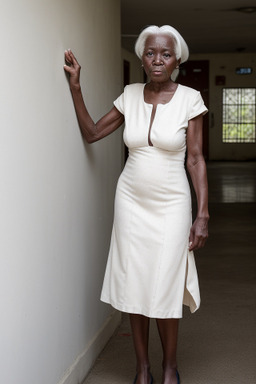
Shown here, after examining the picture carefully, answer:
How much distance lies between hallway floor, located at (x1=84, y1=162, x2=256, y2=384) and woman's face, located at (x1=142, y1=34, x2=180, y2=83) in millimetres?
1593

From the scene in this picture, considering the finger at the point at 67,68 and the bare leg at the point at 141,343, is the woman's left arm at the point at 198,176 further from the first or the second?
the finger at the point at 67,68

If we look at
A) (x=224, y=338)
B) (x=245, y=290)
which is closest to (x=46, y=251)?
(x=224, y=338)

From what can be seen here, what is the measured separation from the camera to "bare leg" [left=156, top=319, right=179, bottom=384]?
3266mm

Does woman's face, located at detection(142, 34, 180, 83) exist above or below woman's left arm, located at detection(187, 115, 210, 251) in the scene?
above

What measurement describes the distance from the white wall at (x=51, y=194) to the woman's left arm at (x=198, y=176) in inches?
22.5

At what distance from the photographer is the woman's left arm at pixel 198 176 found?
3.14 meters

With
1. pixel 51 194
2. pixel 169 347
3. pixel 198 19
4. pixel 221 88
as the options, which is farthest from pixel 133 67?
pixel 51 194

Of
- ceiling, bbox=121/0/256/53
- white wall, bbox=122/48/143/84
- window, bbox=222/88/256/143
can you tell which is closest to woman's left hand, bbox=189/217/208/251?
ceiling, bbox=121/0/256/53

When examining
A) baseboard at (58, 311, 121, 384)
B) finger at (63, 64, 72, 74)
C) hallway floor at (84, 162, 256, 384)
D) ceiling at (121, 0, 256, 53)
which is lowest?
hallway floor at (84, 162, 256, 384)

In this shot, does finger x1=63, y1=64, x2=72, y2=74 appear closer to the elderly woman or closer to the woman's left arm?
the elderly woman

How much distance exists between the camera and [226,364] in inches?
146

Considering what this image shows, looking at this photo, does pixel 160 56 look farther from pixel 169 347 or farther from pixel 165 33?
pixel 169 347

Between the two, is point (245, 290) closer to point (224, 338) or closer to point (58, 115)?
point (224, 338)

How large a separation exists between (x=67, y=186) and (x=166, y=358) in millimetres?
1000
